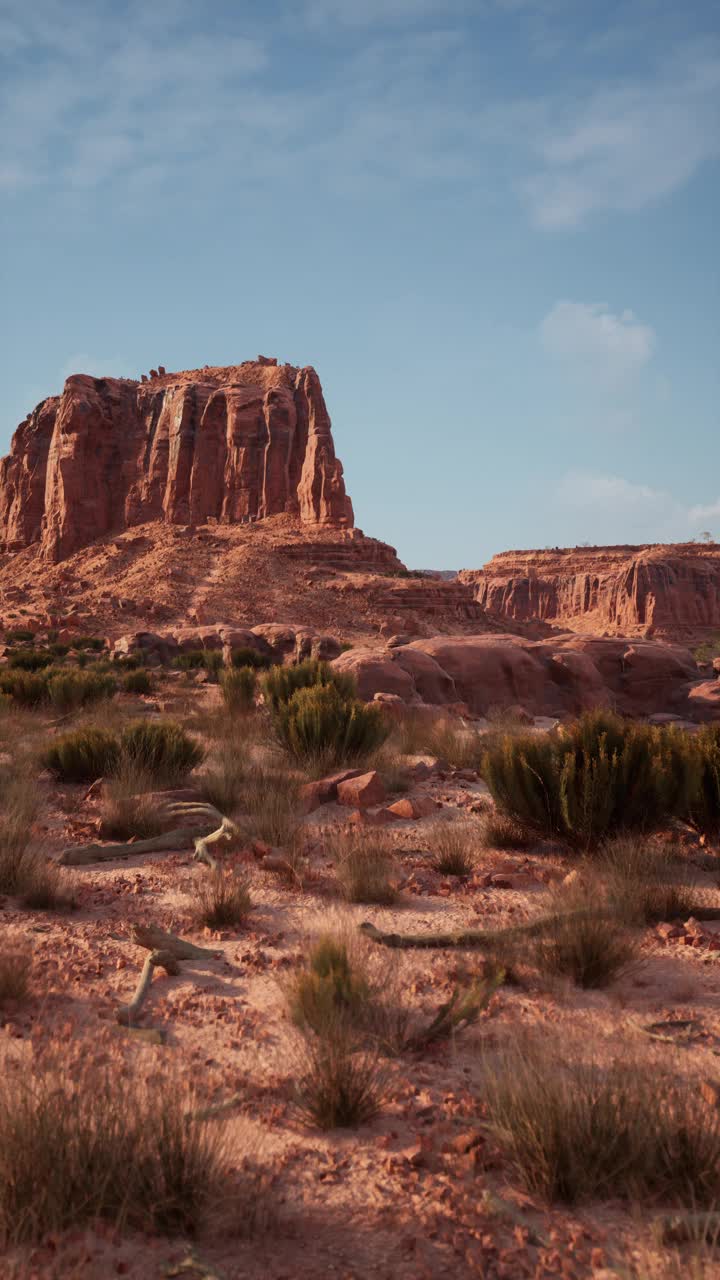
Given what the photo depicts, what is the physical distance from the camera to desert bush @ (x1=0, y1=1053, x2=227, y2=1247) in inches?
94.6

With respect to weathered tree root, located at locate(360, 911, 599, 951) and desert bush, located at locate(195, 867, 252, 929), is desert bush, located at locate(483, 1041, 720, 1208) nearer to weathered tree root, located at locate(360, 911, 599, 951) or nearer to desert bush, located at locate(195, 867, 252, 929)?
weathered tree root, located at locate(360, 911, 599, 951)

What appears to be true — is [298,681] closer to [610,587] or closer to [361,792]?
[361,792]

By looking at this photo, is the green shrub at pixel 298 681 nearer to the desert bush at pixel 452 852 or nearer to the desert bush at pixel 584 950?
the desert bush at pixel 452 852

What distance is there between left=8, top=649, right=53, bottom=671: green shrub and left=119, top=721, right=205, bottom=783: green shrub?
1438 centimetres

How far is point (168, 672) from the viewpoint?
23.2 meters

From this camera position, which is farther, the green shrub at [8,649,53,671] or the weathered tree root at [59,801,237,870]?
the green shrub at [8,649,53,671]

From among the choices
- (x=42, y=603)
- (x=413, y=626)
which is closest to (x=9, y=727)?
(x=413, y=626)

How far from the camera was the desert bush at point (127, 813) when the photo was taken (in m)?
7.54

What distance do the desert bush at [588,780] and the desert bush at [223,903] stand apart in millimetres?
2727

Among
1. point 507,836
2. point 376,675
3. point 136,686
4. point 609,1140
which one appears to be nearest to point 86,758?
point 507,836

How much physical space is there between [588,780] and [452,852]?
1.30 metres

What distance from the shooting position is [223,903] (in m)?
5.49

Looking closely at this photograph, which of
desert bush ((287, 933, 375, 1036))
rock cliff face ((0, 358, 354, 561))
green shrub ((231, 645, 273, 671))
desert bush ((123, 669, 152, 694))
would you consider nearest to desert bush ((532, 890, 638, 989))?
desert bush ((287, 933, 375, 1036))

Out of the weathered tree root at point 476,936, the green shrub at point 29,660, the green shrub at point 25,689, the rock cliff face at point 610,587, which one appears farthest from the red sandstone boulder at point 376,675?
the rock cliff face at point 610,587
